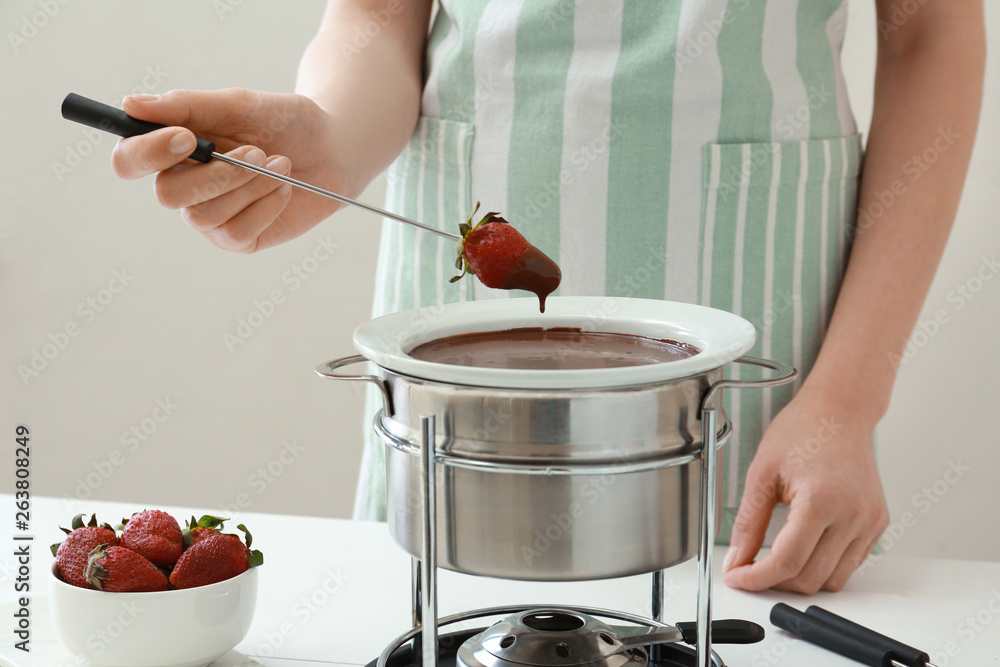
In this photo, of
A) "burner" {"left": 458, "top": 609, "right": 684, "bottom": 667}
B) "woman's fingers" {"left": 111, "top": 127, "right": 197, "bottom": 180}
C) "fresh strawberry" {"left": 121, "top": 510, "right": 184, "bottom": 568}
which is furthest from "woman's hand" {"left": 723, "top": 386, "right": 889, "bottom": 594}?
"woman's fingers" {"left": 111, "top": 127, "right": 197, "bottom": 180}

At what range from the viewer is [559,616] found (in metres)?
0.76

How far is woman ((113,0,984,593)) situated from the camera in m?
1.24

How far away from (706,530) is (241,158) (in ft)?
1.83

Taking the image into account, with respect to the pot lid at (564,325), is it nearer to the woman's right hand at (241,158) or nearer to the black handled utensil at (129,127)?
the black handled utensil at (129,127)

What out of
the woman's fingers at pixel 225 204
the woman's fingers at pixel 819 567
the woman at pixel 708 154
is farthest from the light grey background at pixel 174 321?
the woman's fingers at pixel 225 204

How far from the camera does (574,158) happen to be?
1.29 metres

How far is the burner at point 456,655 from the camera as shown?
0.78 m

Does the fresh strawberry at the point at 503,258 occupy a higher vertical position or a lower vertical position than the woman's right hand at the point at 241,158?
lower

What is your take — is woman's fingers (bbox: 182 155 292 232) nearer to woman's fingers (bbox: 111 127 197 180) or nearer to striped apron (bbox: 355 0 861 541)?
woman's fingers (bbox: 111 127 197 180)

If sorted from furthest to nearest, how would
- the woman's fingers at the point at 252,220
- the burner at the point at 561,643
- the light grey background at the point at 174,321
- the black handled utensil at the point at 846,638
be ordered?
the light grey background at the point at 174,321, the woman's fingers at the point at 252,220, the black handled utensil at the point at 846,638, the burner at the point at 561,643

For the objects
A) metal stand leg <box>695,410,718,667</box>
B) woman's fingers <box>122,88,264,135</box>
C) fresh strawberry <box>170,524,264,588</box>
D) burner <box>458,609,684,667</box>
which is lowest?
burner <box>458,609,684,667</box>

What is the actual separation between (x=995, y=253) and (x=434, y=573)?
6.50 ft

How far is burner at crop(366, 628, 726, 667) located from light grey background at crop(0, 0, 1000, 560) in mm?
1729

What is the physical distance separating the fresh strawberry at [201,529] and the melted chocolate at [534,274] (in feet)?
1.18
